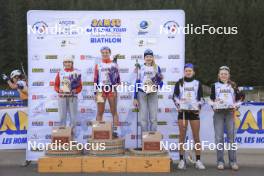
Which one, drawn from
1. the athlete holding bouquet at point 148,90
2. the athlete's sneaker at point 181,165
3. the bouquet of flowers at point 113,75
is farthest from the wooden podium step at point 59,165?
the athlete's sneaker at point 181,165

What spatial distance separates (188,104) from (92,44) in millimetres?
2305

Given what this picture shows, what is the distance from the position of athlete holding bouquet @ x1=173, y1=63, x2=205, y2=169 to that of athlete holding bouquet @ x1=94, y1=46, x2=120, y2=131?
1.24 metres

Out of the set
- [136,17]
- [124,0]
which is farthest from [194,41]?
[136,17]

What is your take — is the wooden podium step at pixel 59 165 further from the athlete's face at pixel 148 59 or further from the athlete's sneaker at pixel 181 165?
the athlete's face at pixel 148 59

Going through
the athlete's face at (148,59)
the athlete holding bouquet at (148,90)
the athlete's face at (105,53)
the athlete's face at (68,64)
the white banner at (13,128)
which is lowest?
the white banner at (13,128)

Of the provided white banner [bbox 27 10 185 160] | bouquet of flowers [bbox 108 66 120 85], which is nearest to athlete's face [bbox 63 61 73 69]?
white banner [bbox 27 10 185 160]

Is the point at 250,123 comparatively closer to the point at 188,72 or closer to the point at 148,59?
the point at 188,72

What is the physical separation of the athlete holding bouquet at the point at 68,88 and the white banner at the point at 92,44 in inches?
8.7

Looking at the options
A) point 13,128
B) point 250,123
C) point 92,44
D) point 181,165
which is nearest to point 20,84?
point 13,128

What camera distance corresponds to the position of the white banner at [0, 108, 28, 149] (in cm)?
1021

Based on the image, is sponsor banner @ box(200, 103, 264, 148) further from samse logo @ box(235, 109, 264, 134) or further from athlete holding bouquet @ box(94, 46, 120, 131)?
athlete holding bouquet @ box(94, 46, 120, 131)

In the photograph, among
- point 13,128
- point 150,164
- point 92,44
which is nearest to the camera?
point 150,164

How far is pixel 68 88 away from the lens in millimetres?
9469

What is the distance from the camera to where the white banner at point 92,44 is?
964cm
